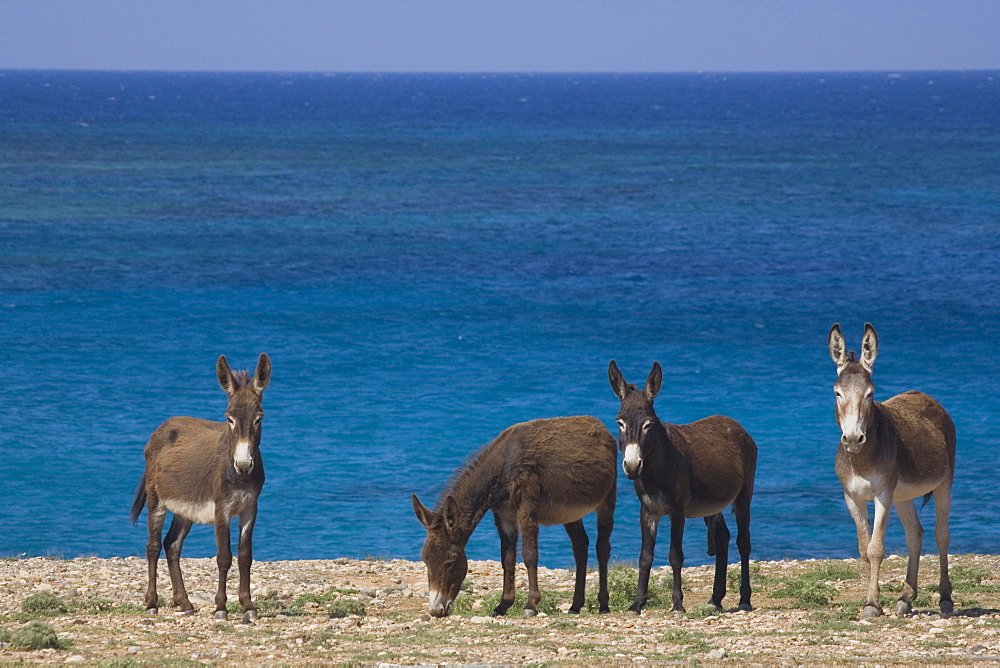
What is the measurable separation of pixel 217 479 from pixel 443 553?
7.66 feet

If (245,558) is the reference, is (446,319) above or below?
below

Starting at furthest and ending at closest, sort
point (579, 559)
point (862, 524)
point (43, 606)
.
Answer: point (579, 559), point (43, 606), point (862, 524)

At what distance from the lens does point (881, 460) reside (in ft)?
39.2

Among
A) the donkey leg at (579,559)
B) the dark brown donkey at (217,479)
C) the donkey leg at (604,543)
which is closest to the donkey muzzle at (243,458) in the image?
the dark brown donkey at (217,479)

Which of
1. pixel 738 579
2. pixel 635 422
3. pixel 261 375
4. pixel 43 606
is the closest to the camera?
pixel 635 422

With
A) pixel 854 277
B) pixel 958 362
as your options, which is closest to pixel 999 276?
pixel 854 277

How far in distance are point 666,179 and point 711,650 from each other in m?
75.7

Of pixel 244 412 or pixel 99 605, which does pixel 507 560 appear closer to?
pixel 244 412

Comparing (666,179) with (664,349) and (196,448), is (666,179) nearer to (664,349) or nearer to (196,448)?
(664,349)

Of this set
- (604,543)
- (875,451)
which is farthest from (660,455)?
(875,451)

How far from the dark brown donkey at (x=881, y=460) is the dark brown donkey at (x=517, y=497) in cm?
243

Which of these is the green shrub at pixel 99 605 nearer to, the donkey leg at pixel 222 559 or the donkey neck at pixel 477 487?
the donkey leg at pixel 222 559

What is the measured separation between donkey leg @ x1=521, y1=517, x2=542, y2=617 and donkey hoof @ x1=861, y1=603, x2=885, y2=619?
3.14m

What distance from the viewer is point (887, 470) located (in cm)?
1198
